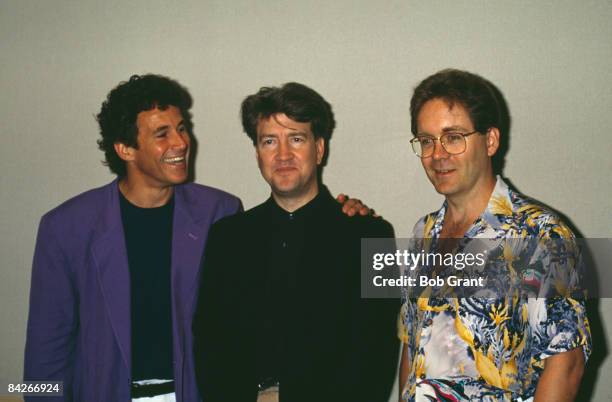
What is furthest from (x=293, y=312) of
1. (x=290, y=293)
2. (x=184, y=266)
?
(x=184, y=266)

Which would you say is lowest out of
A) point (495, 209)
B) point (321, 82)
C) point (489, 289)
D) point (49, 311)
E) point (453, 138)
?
point (49, 311)

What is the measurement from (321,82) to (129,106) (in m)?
0.98

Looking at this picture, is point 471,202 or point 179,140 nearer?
point 471,202

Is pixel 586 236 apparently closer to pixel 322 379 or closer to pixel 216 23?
pixel 322 379

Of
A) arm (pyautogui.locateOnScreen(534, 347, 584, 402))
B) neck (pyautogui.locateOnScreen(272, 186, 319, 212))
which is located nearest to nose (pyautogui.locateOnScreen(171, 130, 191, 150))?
neck (pyautogui.locateOnScreen(272, 186, 319, 212))

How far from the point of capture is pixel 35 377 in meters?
2.11

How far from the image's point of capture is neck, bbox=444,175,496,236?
1.65m

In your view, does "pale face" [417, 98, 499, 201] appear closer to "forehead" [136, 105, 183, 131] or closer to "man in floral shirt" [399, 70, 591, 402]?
"man in floral shirt" [399, 70, 591, 402]

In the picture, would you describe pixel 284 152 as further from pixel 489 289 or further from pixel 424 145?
pixel 489 289

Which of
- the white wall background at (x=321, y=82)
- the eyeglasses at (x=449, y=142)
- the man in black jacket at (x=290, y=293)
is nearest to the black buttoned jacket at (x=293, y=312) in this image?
the man in black jacket at (x=290, y=293)

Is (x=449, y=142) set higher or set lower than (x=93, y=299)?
higher

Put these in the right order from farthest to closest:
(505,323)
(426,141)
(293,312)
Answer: (293,312) → (426,141) → (505,323)

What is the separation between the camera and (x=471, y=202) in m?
1.67

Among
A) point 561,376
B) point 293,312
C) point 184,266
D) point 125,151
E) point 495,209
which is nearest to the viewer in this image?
point 561,376
